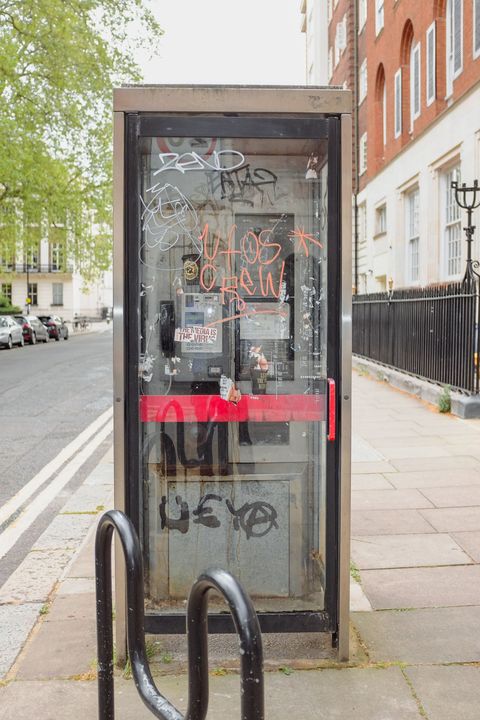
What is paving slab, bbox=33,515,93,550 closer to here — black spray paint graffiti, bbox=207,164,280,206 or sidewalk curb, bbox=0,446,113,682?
sidewalk curb, bbox=0,446,113,682

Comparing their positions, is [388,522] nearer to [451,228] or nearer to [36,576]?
[36,576]

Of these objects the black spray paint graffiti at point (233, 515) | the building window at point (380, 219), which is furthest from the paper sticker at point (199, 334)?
the building window at point (380, 219)

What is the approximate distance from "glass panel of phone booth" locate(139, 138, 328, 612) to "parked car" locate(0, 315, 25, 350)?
31119 millimetres

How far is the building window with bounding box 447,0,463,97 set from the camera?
722 inches

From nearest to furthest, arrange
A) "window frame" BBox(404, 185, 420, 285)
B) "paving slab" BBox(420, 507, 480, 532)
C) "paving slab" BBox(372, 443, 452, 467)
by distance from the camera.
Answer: "paving slab" BBox(420, 507, 480, 532) → "paving slab" BBox(372, 443, 452, 467) → "window frame" BBox(404, 185, 420, 285)

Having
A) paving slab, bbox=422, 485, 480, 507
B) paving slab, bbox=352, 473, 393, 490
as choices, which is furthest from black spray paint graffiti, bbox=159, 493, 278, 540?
paving slab, bbox=352, 473, 393, 490

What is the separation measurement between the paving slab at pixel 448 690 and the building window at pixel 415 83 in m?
21.4

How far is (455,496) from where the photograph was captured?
6.61m

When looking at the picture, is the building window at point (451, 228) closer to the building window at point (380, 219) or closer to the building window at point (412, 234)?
the building window at point (412, 234)

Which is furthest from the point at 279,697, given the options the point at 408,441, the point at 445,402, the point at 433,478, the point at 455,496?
the point at 445,402

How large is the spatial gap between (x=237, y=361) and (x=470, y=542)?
2635mm

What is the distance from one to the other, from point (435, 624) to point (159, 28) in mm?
28369

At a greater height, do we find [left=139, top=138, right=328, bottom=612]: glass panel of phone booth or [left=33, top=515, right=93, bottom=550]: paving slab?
[left=139, top=138, right=328, bottom=612]: glass panel of phone booth

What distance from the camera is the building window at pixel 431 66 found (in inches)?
810
